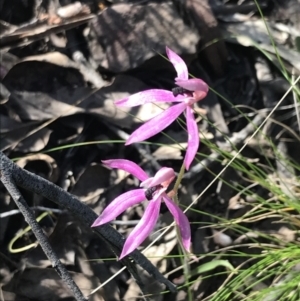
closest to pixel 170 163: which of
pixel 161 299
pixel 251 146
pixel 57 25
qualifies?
pixel 251 146

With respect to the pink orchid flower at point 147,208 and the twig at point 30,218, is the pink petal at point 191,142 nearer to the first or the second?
the pink orchid flower at point 147,208

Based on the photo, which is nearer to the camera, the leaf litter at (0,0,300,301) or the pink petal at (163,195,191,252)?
the pink petal at (163,195,191,252)

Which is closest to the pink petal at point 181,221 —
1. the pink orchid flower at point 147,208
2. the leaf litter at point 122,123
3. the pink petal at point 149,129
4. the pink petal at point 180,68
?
the pink orchid flower at point 147,208

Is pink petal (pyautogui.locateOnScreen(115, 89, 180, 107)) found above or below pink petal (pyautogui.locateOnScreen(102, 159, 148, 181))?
above

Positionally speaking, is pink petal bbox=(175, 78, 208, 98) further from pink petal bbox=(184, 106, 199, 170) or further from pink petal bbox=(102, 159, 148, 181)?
pink petal bbox=(102, 159, 148, 181)

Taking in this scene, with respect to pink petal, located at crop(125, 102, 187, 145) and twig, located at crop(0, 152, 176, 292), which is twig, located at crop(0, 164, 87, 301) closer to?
twig, located at crop(0, 152, 176, 292)

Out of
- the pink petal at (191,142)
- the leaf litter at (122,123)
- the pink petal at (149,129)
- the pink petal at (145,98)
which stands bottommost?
the leaf litter at (122,123)

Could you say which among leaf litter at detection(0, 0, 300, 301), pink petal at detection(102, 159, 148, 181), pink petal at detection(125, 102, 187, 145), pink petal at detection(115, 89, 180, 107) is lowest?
leaf litter at detection(0, 0, 300, 301)

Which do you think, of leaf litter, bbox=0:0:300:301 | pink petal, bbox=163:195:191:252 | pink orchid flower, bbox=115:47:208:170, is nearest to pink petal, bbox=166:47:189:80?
pink orchid flower, bbox=115:47:208:170
